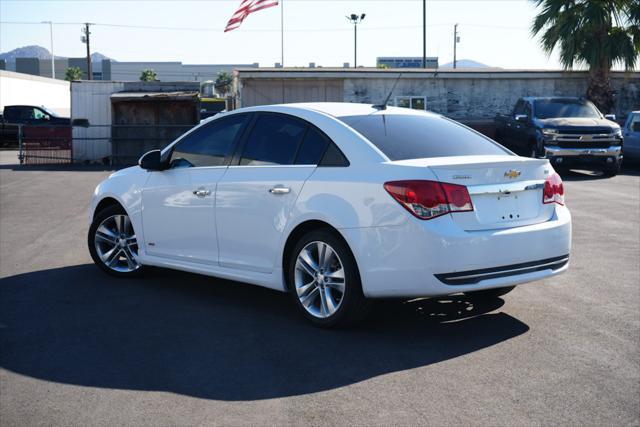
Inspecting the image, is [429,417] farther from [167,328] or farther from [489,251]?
[167,328]

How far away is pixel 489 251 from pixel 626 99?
96.8 ft

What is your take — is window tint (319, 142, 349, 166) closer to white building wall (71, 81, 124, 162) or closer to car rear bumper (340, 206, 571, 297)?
car rear bumper (340, 206, 571, 297)

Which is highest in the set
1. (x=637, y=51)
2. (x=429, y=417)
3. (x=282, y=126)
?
(x=637, y=51)

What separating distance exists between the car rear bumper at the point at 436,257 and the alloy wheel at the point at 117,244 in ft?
9.65

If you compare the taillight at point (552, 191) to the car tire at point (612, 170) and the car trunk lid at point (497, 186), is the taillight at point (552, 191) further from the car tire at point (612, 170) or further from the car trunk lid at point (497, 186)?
the car tire at point (612, 170)

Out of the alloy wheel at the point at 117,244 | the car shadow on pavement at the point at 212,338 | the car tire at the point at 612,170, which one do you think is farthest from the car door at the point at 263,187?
the car tire at the point at 612,170

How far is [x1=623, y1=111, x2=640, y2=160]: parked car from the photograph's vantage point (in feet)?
75.0

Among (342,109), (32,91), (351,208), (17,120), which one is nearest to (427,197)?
(351,208)

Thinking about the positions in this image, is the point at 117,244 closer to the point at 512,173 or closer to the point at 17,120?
the point at 512,173

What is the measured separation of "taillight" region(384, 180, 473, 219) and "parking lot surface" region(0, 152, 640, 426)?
3.04ft

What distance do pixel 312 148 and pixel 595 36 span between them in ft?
84.5

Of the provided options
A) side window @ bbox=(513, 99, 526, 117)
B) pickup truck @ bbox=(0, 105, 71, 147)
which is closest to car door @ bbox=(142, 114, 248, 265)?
side window @ bbox=(513, 99, 526, 117)

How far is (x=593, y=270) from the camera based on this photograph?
853cm

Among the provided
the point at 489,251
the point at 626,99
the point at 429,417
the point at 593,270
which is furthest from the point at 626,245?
the point at 626,99
